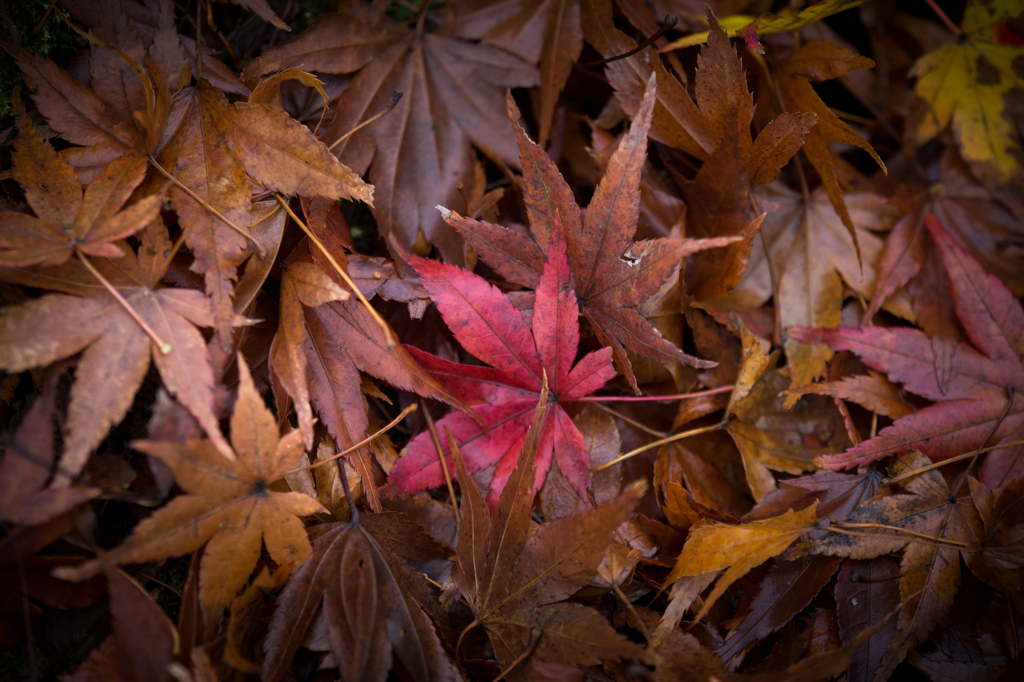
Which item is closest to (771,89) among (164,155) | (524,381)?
(524,381)

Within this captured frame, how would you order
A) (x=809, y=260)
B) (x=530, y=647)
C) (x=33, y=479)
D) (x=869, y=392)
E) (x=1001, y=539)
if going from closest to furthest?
1. (x=33, y=479)
2. (x=530, y=647)
3. (x=1001, y=539)
4. (x=869, y=392)
5. (x=809, y=260)

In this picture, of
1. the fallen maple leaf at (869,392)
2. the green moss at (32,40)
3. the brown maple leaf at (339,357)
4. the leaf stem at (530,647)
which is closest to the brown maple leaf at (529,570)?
the leaf stem at (530,647)

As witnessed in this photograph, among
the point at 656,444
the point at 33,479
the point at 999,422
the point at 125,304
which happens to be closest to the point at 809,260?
the point at 999,422

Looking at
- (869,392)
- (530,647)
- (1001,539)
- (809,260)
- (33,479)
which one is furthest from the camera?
(809,260)

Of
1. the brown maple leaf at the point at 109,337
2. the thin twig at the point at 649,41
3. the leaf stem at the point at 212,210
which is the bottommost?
the brown maple leaf at the point at 109,337

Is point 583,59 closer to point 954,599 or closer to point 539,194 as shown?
point 539,194

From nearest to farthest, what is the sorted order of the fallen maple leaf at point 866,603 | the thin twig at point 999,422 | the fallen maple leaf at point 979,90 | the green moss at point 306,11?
the fallen maple leaf at point 866,603, the thin twig at point 999,422, the green moss at point 306,11, the fallen maple leaf at point 979,90

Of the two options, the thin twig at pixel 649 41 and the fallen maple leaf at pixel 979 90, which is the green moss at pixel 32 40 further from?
the fallen maple leaf at pixel 979 90

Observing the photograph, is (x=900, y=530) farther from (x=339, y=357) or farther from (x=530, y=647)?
(x=339, y=357)
